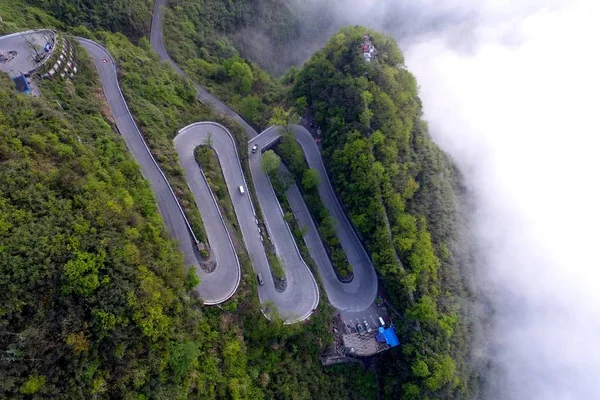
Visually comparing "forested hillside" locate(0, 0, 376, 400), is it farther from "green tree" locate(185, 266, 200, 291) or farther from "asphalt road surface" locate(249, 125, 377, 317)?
"asphalt road surface" locate(249, 125, 377, 317)

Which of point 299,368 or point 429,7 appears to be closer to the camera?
point 299,368

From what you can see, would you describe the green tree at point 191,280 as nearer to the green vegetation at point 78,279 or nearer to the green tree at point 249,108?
the green vegetation at point 78,279

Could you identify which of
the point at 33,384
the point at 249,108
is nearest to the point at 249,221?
the point at 249,108

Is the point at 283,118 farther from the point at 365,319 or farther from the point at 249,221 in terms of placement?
the point at 365,319

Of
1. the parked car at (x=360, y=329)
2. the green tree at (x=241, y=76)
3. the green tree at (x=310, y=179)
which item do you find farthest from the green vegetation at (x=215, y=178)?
the parked car at (x=360, y=329)

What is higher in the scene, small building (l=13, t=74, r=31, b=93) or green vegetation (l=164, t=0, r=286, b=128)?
green vegetation (l=164, t=0, r=286, b=128)

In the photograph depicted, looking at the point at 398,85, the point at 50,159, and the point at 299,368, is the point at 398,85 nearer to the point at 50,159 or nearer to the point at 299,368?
the point at 299,368

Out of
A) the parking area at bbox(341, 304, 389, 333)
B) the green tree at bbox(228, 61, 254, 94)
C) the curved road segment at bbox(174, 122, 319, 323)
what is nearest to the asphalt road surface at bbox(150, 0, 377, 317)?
the curved road segment at bbox(174, 122, 319, 323)

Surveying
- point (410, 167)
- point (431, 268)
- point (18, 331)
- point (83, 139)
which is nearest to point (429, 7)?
point (410, 167)
